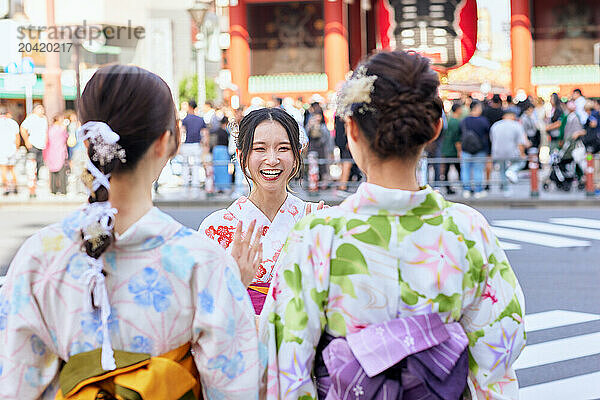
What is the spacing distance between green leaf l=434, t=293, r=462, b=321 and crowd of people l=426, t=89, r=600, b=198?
11.8m

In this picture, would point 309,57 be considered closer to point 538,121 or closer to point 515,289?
point 538,121

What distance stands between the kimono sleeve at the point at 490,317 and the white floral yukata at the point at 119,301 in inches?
24.4

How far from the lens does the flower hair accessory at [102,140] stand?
1.97 m

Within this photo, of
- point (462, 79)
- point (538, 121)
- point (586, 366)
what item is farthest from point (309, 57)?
point (586, 366)

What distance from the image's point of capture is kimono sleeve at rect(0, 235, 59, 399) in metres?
2.00

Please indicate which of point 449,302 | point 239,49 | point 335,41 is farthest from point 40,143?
point 239,49

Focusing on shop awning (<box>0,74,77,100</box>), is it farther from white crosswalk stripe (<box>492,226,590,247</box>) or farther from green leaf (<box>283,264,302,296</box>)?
green leaf (<box>283,264,302,296</box>)

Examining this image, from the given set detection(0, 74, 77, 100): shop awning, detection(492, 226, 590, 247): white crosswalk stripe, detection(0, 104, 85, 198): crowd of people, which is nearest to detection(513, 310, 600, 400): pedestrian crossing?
detection(492, 226, 590, 247): white crosswalk stripe

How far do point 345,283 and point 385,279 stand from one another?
0.33 ft

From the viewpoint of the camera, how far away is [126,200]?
204 centimetres

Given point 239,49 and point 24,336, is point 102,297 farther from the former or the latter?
point 239,49

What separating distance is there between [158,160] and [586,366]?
3.97 metres

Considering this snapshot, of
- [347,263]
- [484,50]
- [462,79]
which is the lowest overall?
[347,263]

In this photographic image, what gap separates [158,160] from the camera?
210cm
